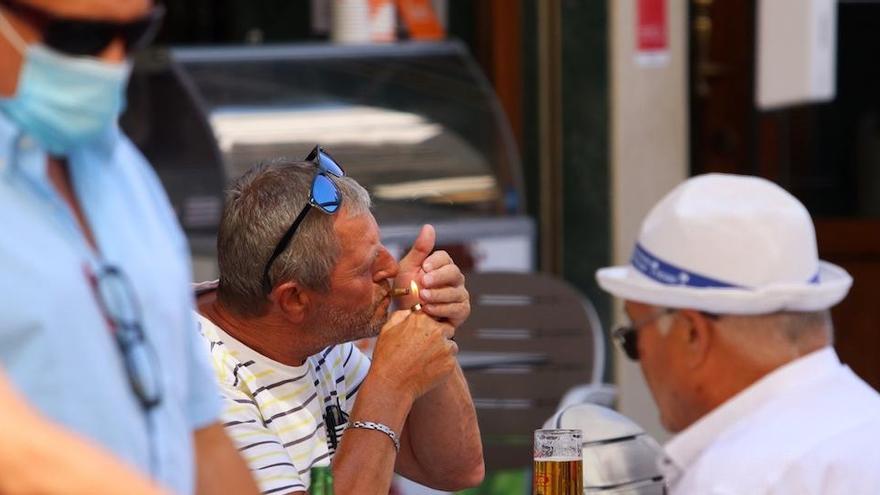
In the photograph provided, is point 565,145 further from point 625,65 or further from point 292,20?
point 292,20

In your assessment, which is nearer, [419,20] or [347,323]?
[347,323]

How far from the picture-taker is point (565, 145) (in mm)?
6523

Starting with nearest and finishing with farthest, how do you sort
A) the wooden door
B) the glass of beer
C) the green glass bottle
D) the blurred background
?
the green glass bottle
the glass of beer
the blurred background
the wooden door

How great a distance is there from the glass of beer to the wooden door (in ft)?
13.6

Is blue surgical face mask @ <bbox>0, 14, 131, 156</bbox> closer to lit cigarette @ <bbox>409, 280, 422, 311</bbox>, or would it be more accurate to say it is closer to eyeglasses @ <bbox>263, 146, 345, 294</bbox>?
eyeglasses @ <bbox>263, 146, 345, 294</bbox>

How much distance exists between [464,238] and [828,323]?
2.64m

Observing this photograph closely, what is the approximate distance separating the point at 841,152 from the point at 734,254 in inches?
152

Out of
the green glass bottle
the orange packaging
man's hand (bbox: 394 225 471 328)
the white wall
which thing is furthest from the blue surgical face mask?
the white wall

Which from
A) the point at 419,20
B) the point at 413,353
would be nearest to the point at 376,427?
the point at 413,353

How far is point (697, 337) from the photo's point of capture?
2803mm

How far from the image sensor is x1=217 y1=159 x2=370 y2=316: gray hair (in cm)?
258

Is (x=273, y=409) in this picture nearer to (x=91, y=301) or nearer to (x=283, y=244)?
(x=283, y=244)

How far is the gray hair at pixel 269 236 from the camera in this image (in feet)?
8.46

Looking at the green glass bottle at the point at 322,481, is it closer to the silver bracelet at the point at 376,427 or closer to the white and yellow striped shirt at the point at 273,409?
the white and yellow striped shirt at the point at 273,409
